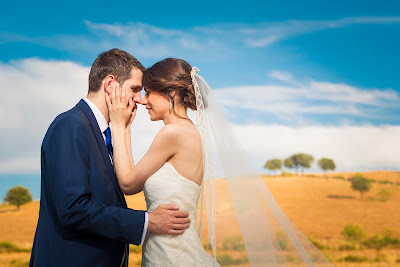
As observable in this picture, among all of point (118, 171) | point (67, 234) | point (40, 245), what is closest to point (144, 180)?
point (118, 171)

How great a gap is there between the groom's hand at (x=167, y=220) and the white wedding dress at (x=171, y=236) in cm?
10

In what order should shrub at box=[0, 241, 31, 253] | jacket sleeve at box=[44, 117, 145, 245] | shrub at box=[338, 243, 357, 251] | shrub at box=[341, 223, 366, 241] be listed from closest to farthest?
1. jacket sleeve at box=[44, 117, 145, 245]
2. shrub at box=[0, 241, 31, 253]
3. shrub at box=[338, 243, 357, 251]
4. shrub at box=[341, 223, 366, 241]

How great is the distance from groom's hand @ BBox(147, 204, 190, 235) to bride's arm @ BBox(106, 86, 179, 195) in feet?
0.97

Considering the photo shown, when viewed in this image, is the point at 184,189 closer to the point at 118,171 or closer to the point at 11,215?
the point at 118,171

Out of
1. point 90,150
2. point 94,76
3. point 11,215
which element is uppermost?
point 94,76

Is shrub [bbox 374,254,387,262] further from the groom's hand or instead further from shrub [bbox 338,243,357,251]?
the groom's hand

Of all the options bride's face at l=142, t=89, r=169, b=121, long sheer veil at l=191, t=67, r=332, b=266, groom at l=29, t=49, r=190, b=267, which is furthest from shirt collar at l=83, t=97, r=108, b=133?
long sheer veil at l=191, t=67, r=332, b=266

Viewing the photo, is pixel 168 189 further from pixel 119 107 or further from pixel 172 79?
pixel 172 79

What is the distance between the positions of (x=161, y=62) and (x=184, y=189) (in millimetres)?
1152

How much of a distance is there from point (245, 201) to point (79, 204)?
62.5 inches

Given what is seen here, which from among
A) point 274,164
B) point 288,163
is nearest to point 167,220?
point 274,164

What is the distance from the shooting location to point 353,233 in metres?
17.0

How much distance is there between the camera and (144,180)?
3143 millimetres

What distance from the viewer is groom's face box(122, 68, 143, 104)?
137 inches
